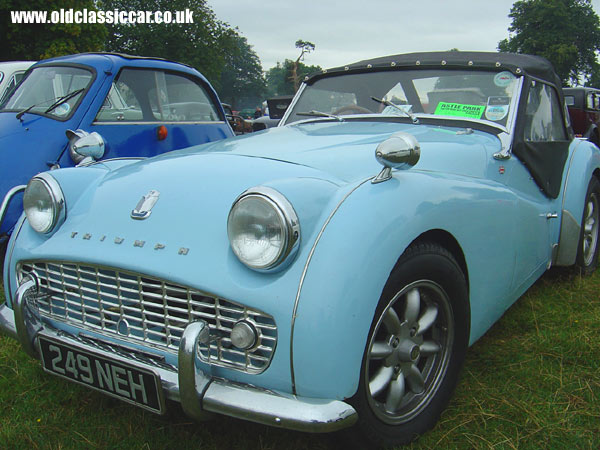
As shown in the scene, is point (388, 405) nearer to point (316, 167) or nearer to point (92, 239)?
point (316, 167)

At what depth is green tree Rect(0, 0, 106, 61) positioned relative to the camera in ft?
50.6

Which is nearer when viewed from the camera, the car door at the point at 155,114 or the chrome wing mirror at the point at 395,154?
the chrome wing mirror at the point at 395,154

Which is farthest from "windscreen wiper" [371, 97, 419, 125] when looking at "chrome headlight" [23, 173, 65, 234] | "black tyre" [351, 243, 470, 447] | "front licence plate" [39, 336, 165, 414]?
"front licence plate" [39, 336, 165, 414]

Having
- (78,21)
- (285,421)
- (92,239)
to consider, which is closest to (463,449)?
(285,421)

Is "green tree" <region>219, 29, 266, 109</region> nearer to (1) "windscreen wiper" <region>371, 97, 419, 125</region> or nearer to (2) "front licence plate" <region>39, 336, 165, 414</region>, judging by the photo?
(1) "windscreen wiper" <region>371, 97, 419, 125</region>

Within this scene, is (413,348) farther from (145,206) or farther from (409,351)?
(145,206)

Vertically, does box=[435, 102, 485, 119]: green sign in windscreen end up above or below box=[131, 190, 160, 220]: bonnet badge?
above

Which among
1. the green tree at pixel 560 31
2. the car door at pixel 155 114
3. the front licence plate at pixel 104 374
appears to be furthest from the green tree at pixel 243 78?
the front licence plate at pixel 104 374

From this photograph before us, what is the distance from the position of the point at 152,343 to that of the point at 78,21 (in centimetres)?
1778

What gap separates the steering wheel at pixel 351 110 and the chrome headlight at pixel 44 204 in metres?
1.77

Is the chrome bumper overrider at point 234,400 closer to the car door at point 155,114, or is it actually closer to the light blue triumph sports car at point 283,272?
the light blue triumph sports car at point 283,272

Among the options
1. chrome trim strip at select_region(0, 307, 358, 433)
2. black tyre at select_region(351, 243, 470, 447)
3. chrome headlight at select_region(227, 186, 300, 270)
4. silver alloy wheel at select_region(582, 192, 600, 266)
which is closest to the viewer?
chrome trim strip at select_region(0, 307, 358, 433)

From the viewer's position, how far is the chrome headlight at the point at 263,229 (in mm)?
1464

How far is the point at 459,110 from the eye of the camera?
9.04 feet
